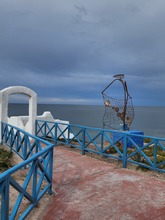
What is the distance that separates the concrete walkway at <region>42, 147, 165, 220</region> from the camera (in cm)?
373

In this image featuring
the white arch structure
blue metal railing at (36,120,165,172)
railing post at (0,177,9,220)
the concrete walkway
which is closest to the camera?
railing post at (0,177,9,220)

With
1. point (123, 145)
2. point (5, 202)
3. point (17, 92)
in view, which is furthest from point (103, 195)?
point (17, 92)

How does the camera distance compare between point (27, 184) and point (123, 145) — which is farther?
point (123, 145)

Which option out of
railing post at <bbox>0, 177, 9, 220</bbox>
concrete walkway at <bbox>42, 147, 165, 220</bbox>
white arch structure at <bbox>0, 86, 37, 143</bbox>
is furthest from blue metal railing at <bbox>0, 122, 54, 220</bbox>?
white arch structure at <bbox>0, 86, 37, 143</bbox>

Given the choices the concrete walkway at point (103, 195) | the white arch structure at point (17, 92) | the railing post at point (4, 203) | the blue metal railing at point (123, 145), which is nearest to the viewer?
the railing post at point (4, 203)

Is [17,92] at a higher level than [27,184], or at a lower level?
higher

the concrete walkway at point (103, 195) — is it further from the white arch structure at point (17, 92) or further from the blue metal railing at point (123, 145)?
the white arch structure at point (17, 92)

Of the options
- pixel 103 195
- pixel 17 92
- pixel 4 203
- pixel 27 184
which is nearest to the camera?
pixel 4 203

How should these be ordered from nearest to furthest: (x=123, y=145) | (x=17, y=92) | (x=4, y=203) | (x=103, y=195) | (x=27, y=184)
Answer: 1. (x=4, y=203)
2. (x=27, y=184)
3. (x=103, y=195)
4. (x=123, y=145)
5. (x=17, y=92)

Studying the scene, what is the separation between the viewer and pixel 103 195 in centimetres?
444

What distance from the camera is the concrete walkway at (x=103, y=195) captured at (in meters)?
3.73

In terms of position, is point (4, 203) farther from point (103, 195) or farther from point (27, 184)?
point (103, 195)

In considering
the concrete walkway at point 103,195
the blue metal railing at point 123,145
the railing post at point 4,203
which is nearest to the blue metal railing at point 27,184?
the railing post at point 4,203

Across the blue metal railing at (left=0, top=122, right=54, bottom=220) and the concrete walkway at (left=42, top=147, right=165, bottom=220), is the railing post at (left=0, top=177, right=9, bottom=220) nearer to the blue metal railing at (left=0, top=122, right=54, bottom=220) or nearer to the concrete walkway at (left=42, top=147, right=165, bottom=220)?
the blue metal railing at (left=0, top=122, right=54, bottom=220)
